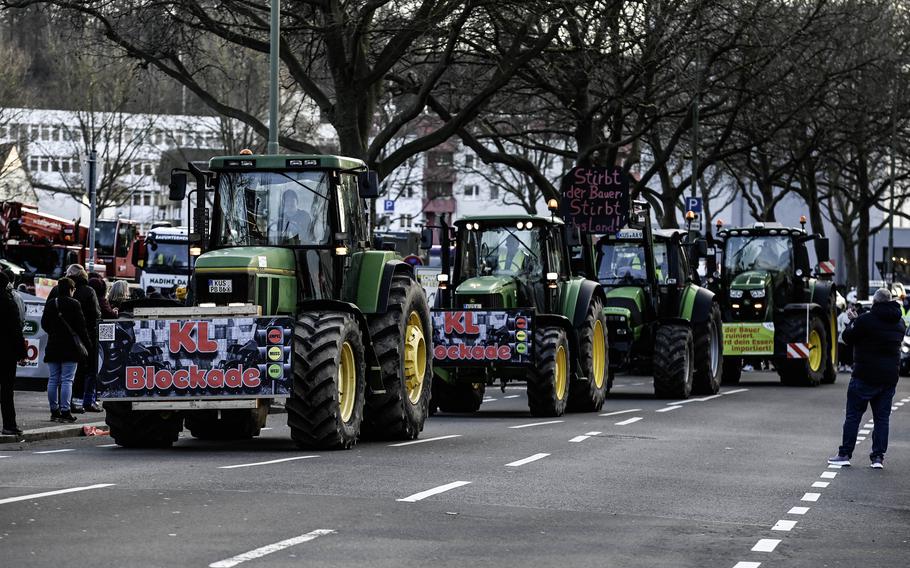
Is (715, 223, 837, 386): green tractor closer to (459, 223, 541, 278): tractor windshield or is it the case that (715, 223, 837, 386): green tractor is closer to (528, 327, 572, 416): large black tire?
(459, 223, 541, 278): tractor windshield

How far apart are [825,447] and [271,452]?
21.3ft

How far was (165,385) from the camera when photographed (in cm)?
1695

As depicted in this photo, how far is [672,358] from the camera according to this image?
29234 mm

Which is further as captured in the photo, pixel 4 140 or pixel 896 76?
pixel 4 140

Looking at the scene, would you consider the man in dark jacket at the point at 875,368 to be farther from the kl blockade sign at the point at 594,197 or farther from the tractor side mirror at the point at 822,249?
the tractor side mirror at the point at 822,249

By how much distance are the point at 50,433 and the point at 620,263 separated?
13.2 metres

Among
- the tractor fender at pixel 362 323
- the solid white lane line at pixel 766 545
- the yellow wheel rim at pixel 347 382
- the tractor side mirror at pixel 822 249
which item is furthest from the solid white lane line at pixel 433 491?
the tractor side mirror at pixel 822 249

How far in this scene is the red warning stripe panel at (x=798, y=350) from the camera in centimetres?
3588

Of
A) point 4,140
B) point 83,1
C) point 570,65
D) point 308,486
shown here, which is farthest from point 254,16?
point 4,140

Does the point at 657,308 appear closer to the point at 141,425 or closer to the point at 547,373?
the point at 547,373

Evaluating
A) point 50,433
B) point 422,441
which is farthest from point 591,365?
point 50,433

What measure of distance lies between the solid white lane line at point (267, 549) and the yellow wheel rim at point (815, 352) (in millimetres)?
27094

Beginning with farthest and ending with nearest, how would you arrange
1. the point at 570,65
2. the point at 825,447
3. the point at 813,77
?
the point at 813,77
the point at 570,65
the point at 825,447

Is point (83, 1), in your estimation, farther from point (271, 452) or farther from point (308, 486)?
→ point (308, 486)
